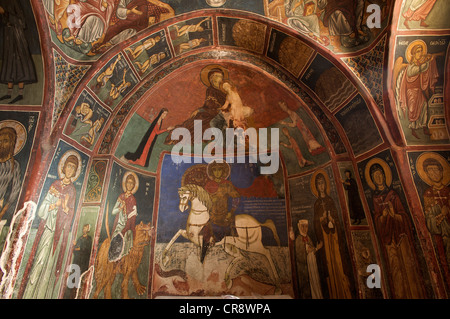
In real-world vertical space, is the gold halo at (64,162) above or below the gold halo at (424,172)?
above

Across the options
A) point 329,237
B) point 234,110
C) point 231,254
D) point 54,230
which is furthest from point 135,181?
point 329,237

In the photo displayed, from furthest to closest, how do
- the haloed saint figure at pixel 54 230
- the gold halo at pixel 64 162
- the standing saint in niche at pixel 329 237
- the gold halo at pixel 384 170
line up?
the standing saint in niche at pixel 329 237 → the gold halo at pixel 64 162 → the gold halo at pixel 384 170 → the haloed saint figure at pixel 54 230

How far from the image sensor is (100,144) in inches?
323

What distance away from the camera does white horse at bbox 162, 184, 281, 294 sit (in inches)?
353

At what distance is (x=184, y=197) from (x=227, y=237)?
6.47 feet

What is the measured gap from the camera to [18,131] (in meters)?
6.48

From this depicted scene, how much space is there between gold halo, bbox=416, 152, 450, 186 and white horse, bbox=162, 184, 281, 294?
14.5 ft

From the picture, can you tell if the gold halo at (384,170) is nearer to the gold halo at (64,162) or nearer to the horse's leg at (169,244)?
the horse's leg at (169,244)

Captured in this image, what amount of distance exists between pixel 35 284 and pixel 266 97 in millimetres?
8094

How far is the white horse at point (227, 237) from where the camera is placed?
29.4 feet

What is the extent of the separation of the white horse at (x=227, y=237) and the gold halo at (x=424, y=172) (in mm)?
4433

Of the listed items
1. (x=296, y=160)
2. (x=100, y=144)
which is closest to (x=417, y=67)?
(x=296, y=160)
